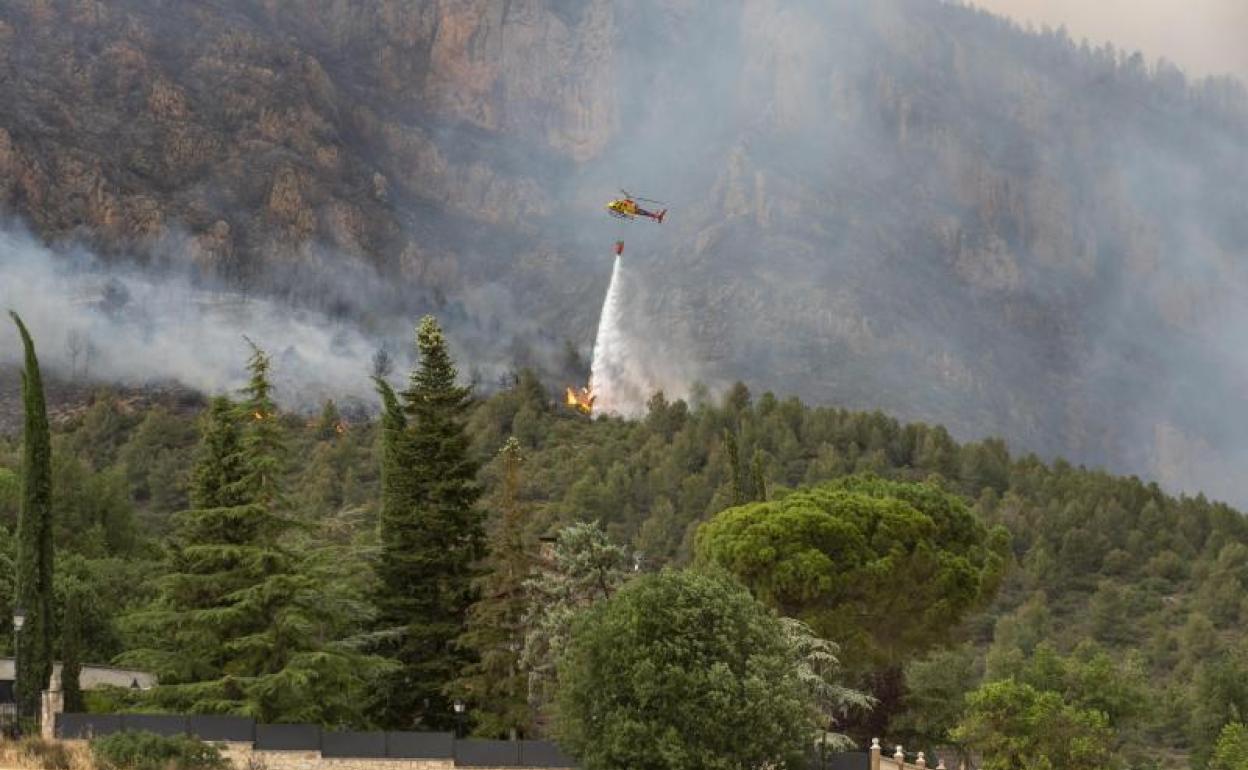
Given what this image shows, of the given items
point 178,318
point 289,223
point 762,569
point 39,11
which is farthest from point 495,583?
point 39,11

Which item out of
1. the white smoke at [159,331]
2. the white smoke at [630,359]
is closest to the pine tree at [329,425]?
the white smoke at [159,331]

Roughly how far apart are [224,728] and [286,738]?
1.66m

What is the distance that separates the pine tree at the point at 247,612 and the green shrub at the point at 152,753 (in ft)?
12.4

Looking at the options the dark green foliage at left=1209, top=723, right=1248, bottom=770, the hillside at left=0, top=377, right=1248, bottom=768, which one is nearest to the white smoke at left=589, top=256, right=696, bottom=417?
the hillside at left=0, top=377, right=1248, bottom=768

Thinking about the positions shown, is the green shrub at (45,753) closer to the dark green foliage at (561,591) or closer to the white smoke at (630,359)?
the dark green foliage at (561,591)

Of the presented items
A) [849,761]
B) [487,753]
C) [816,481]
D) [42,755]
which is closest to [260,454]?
[487,753]

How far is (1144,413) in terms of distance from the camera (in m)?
188

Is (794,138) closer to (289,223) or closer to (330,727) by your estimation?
(289,223)

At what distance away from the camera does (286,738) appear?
49188 millimetres

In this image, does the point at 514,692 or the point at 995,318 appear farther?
the point at 995,318

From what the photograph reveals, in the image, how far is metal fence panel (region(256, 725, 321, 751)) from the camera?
161 feet

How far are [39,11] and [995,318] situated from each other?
98.9 meters

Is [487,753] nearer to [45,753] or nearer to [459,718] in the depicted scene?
[459,718]

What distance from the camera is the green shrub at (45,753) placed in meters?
45.4
